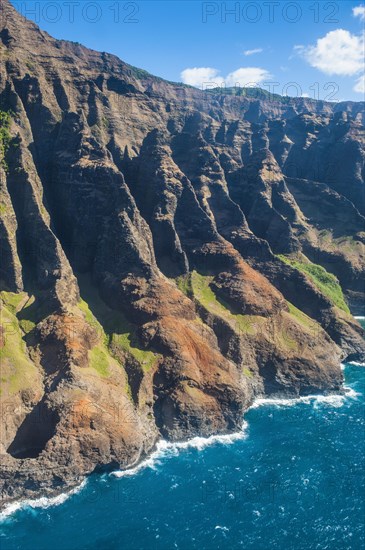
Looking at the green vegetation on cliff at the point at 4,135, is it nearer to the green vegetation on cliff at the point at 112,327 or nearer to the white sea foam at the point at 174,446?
the green vegetation on cliff at the point at 112,327

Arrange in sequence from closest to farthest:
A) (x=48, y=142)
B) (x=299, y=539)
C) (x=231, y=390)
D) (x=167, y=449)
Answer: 1. (x=299, y=539)
2. (x=167, y=449)
3. (x=231, y=390)
4. (x=48, y=142)

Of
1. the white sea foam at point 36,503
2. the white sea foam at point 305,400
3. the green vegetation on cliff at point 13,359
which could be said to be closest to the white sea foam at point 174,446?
the white sea foam at point 36,503

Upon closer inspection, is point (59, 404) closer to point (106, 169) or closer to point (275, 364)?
point (275, 364)

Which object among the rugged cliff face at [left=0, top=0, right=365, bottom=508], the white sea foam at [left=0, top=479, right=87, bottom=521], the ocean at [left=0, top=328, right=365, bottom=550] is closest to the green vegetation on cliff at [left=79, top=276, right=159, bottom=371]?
the rugged cliff face at [left=0, top=0, right=365, bottom=508]

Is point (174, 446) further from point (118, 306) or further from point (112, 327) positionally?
point (118, 306)

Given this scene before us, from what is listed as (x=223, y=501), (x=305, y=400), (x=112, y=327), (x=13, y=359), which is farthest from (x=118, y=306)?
(x=223, y=501)

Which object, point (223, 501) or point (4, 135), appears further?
point (4, 135)

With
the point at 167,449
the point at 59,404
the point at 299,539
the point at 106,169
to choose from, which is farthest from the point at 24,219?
the point at 299,539
